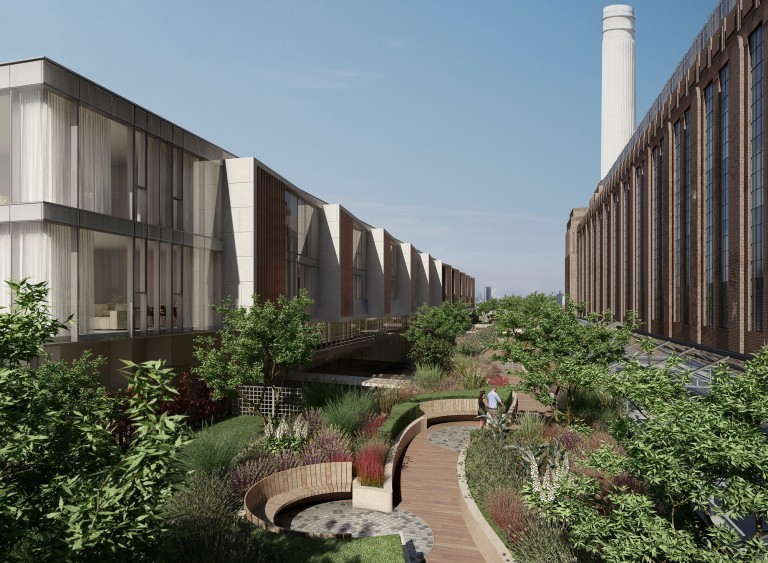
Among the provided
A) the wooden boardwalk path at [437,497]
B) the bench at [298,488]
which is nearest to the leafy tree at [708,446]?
the wooden boardwalk path at [437,497]

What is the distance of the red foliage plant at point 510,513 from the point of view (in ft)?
32.6

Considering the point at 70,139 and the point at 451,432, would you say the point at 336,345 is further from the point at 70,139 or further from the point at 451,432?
the point at 70,139

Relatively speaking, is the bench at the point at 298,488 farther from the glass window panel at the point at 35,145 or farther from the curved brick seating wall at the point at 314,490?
the glass window panel at the point at 35,145

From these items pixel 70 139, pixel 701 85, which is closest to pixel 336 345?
pixel 70 139

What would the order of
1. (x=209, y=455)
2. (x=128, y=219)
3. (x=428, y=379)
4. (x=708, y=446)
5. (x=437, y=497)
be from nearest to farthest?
(x=708, y=446) → (x=209, y=455) → (x=437, y=497) → (x=128, y=219) → (x=428, y=379)

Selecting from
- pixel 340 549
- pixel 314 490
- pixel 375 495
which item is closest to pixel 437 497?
pixel 375 495

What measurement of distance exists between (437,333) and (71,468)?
34948 millimetres

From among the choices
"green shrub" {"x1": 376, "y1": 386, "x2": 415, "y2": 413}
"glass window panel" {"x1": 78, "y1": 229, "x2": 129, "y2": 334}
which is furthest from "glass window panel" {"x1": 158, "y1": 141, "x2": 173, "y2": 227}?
"green shrub" {"x1": 376, "y1": 386, "x2": 415, "y2": 413}

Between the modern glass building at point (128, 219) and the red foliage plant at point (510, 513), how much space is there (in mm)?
12569

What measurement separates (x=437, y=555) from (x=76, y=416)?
7916 millimetres

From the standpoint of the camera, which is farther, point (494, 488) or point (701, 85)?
point (701, 85)

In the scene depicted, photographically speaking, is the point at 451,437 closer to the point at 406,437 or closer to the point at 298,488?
the point at 406,437

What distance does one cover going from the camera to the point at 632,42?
14338 centimetres

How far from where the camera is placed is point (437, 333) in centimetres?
3903
